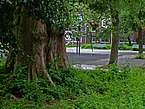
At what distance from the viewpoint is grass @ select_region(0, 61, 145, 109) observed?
267 inches

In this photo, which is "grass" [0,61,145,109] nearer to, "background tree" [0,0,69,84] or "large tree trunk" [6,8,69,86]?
"large tree trunk" [6,8,69,86]

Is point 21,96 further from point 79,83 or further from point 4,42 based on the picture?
point 4,42

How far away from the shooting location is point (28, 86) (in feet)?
26.9

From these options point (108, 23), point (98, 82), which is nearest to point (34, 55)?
point (98, 82)

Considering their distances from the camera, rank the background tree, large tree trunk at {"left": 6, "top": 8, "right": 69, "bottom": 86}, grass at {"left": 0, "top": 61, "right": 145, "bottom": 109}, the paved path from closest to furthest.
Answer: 1. the background tree
2. grass at {"left": 0, "top": 61, "right": 145, "bottom": 109}
3. large tree trunk at {"left": 6, "top": 8, "right": 69, "bottom": 86}
4. the paved path

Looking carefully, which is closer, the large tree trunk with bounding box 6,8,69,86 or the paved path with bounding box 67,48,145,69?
the large tree trunk with bounding box 6,8,69,86

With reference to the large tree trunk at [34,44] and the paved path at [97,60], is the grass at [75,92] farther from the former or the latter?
the paved path at [97,60]

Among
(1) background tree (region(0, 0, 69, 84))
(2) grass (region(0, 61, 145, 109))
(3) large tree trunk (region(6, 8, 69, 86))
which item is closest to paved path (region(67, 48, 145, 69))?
(2) grass (region(0, 61, 145, 109))

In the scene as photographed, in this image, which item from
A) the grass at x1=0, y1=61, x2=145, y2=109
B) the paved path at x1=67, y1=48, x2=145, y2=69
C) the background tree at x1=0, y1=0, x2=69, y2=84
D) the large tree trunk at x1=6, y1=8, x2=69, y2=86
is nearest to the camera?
the background tree at x1=0, y1=0, x2=69, y2=84

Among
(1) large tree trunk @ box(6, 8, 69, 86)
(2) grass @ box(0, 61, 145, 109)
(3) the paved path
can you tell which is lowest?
(3) the paved path

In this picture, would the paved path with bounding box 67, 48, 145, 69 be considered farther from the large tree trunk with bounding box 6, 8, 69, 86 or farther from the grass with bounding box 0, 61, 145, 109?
the large tree trunk with bounding box 6, 8, 69, 86

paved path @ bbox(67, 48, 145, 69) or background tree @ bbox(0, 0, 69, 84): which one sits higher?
background tree @ bbox(0, 0, 69, 84)

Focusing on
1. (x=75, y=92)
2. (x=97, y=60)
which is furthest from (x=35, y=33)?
(x=97, y=60)

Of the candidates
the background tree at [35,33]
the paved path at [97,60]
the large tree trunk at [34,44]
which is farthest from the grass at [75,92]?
the paved path at [97,60]
